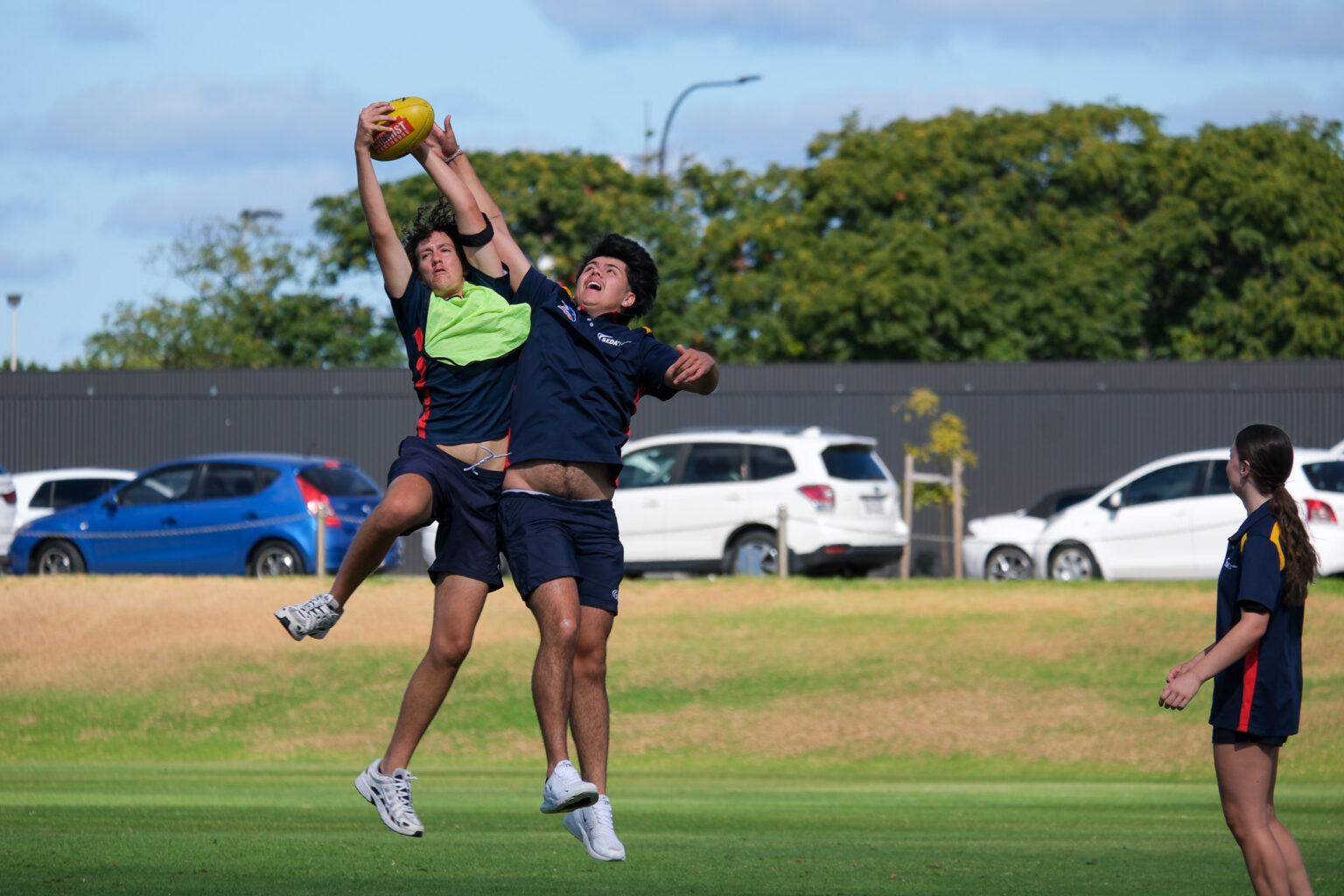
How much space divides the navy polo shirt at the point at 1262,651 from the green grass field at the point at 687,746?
2.05 m

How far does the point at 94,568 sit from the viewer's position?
2239cm

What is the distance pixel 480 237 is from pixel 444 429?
0.79 meters

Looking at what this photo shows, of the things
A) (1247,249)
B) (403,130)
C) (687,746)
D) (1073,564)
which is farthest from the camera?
(1247,249)

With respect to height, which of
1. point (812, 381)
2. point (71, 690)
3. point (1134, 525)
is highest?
point (812, 381)

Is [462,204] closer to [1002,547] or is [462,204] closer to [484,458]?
[484,458]

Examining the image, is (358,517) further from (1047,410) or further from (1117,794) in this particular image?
(1047,410)

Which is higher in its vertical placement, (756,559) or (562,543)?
(562,543)

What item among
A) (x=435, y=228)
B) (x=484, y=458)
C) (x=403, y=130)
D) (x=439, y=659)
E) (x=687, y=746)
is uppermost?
(x=403, y=130)

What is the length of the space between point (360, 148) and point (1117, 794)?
9104mm

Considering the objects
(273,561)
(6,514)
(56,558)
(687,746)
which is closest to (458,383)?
(687,746)

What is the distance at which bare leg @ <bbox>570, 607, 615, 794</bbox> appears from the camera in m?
6.90

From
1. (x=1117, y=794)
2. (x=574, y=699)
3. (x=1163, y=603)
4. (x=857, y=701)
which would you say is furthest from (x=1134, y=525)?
(x=574, y=699)

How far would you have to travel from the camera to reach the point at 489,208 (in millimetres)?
7121

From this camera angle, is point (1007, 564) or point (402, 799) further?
point (1007, 564)
